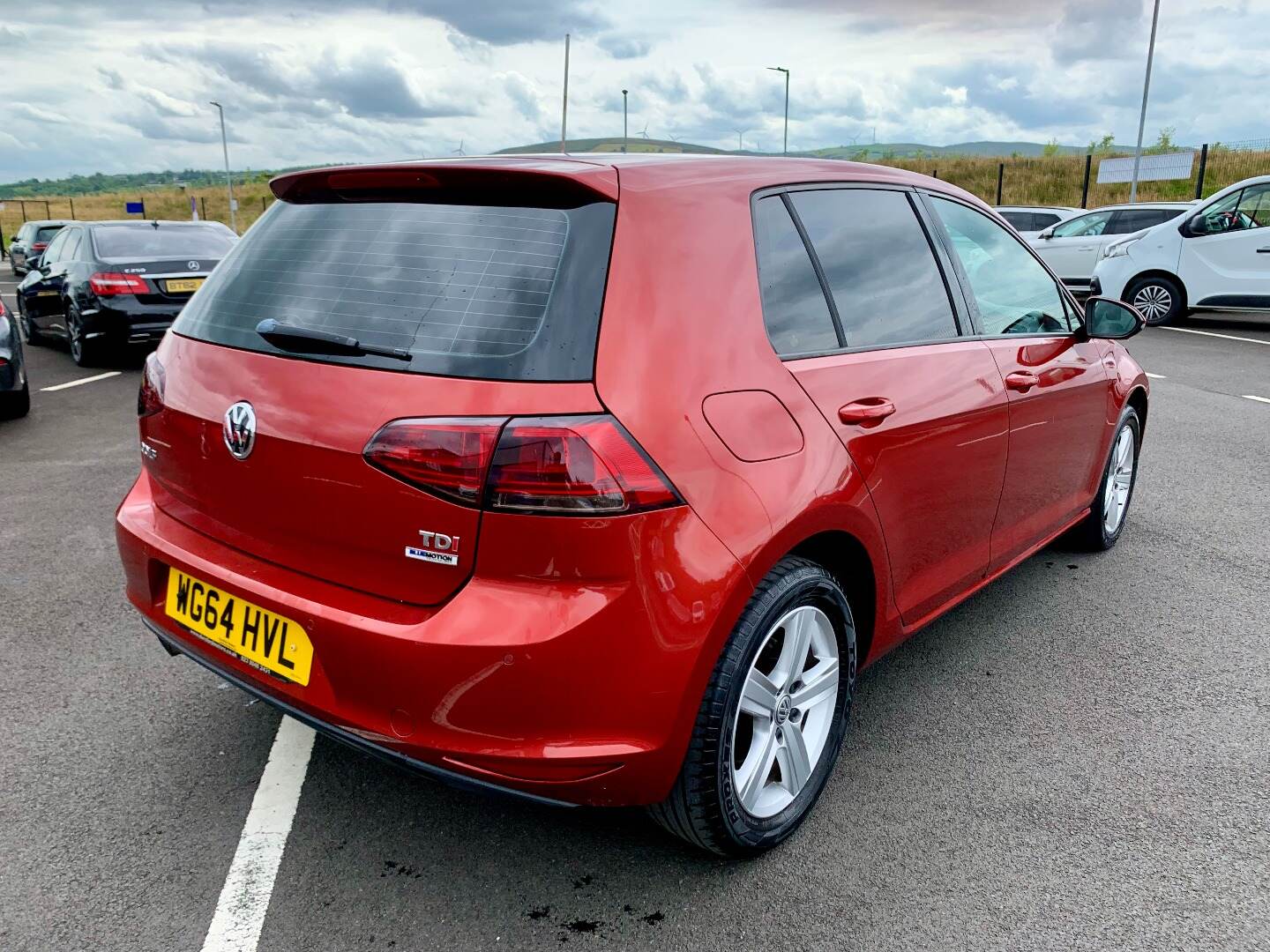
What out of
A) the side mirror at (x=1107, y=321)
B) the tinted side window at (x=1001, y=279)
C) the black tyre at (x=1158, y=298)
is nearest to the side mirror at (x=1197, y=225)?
the black tyre at (x=1158, y=298)

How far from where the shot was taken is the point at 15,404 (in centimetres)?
788

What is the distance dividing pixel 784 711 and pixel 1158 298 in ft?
43.0

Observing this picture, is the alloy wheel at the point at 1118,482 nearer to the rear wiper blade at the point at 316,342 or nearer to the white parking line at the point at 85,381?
the rear wiper blade at the point at 316,342

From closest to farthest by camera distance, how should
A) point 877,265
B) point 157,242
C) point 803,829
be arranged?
point 803,829 < point 877,265 < point 157,242

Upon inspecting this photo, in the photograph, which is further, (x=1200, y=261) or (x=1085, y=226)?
(x=1085, y=226)

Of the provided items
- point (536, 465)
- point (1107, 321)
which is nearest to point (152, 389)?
point (536, 465)

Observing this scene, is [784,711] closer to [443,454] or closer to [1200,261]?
[443,454]

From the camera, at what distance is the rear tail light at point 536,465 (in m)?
1.94

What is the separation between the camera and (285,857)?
246 cm

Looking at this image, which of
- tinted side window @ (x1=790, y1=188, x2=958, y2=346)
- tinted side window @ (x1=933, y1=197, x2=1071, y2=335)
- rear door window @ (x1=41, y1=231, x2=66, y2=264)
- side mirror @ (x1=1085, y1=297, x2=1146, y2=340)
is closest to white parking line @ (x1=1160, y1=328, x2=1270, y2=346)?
side mirror @ (x1=1085, y1=297, x2=1146, y2=340)

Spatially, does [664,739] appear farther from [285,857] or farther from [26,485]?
A: [26,485]

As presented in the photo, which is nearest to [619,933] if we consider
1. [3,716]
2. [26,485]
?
[3,716]

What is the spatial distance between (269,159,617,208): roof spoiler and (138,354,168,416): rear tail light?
2.12 feet

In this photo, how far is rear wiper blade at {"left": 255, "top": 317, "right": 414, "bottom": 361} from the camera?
2.13 m
